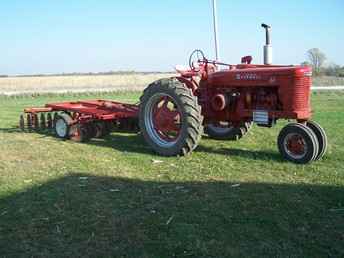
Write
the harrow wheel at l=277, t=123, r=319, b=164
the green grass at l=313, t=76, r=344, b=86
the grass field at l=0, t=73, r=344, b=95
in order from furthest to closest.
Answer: the green grass at l=313, t=76, r=344, b=86 → the grass field at l=0, t=73, r=344, b=95 → the harrow wheel at l=277, t=123, r=319, b=164

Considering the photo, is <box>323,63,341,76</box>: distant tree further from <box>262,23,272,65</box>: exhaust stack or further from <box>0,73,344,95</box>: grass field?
<box>262,23,272,65</box>: exhaust stack

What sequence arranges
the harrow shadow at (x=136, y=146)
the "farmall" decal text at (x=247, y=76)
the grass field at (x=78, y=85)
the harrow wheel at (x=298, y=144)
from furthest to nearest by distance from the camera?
1. the grass field at (x=78, y=85)
2. the harrow shadow at (x=136, y=146)
3. the "farmall" decal text at (x=247, y=76)
4. the harrow wheel at (x=298, y=144)

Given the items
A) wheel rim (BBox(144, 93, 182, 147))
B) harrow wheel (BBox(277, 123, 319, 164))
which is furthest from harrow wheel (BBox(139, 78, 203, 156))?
harrow wheel (BBox(277, 123, 319, 164))

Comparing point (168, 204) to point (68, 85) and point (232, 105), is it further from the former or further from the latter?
point (68, 85)

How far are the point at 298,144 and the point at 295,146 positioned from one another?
0.20 feet

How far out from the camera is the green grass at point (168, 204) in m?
3.86

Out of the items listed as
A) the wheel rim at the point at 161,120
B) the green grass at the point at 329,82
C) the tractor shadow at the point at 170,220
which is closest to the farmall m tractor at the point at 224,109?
the wheel rim at the point at 161,120

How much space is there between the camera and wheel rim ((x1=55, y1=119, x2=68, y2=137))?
9023mm

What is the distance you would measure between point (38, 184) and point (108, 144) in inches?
117

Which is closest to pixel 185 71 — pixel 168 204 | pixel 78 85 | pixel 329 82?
pixel 168 204

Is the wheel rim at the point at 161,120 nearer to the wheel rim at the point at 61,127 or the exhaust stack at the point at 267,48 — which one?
the exhaust stack at the point at 267,48

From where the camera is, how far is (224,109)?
7.68m

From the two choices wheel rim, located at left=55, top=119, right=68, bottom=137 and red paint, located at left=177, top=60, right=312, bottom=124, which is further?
wheel rim, located at left=55, top=119, right=68, bottom=137

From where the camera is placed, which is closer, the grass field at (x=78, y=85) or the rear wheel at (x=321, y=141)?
the rear wheel at (x=321, y=141)
